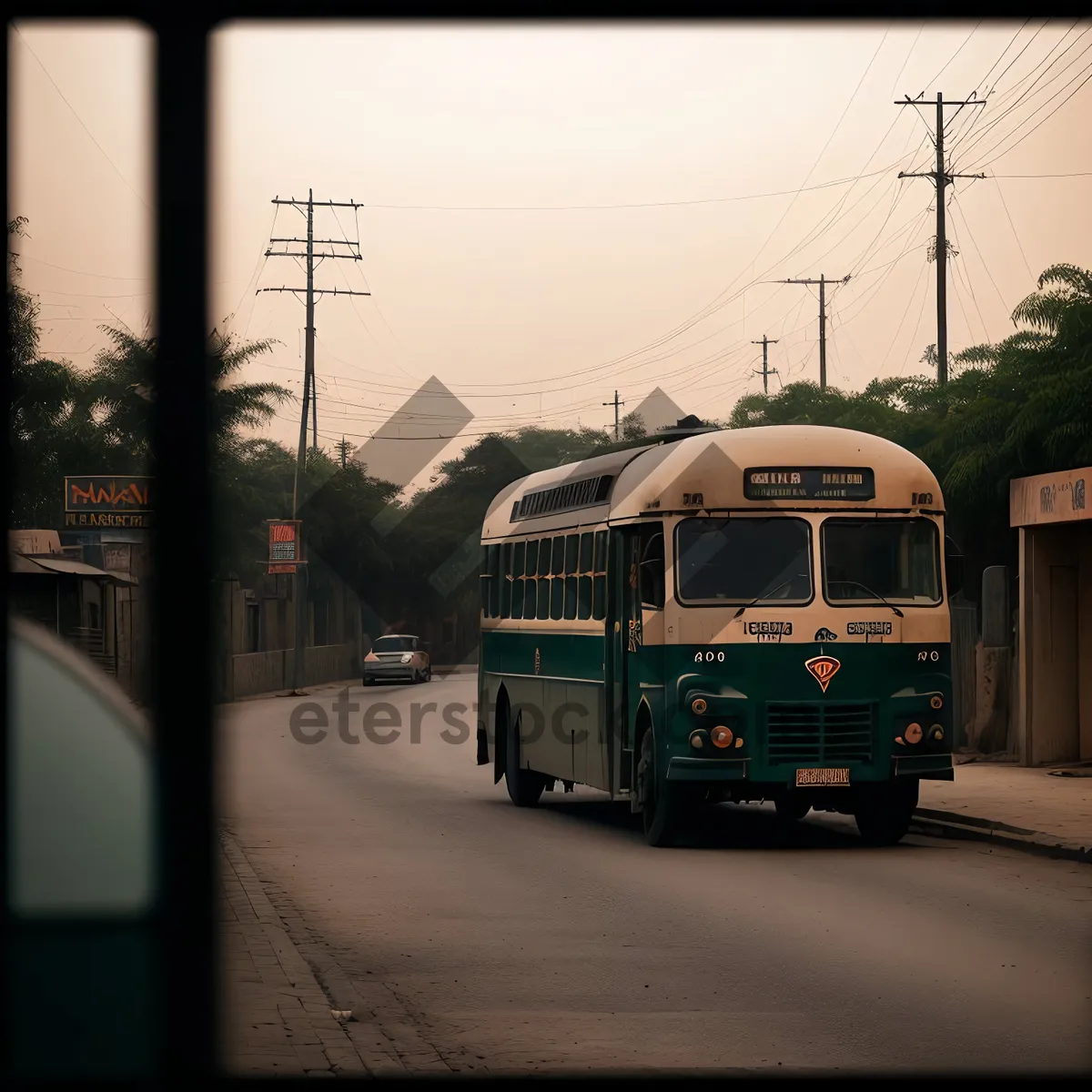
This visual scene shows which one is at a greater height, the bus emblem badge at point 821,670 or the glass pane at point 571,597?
the glass pane at point 571,597

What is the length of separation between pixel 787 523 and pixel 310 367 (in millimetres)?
47264

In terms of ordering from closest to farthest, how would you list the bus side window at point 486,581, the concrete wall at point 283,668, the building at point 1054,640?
the bus side window at point 486,581 < the building at point 1054,640 < the concrete wall at point 283,668

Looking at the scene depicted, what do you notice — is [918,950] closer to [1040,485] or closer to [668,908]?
[668,908]

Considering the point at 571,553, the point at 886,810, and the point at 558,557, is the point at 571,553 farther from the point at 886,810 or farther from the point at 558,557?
the point at 886,810

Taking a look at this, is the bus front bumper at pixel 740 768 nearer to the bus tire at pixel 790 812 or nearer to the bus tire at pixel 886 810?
the bus tire at pixel 886 810

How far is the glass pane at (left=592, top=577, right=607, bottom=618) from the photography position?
16.8 meters

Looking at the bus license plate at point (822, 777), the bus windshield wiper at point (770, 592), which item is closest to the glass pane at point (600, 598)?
the bus windshield wiper at point (770, 592)

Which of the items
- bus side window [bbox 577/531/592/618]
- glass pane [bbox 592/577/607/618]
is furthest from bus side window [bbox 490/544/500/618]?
glass pane [bbox 592/577/607/618]

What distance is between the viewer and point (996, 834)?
16.3 meters

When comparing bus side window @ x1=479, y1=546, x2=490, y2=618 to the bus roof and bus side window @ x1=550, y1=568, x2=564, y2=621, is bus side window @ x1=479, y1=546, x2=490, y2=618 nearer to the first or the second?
bus side window @ x1=550, y1=568, x2=564, y2=621

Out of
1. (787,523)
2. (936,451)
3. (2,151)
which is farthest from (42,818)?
(936,451)

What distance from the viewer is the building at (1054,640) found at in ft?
77.8

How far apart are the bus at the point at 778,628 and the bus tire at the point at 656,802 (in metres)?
0.02

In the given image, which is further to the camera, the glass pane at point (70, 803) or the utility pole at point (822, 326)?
the utility pole at point (822, 326)
